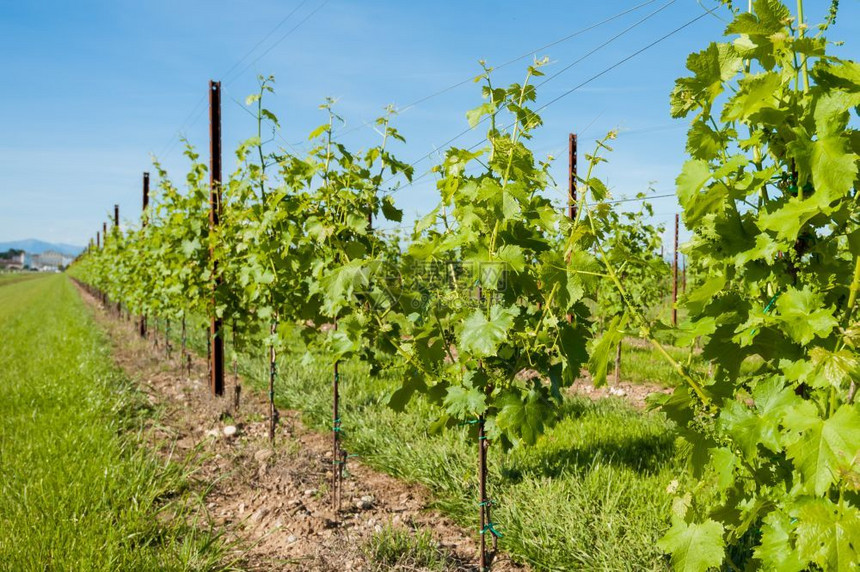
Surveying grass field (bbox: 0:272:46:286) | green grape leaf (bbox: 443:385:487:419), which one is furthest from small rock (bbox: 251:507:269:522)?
grass field (bbox: 0:272:46:286)

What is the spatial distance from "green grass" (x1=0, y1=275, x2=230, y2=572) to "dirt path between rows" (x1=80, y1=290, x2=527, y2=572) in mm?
229

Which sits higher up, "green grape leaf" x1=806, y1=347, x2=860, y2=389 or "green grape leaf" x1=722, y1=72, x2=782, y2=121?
"green grape leaf" x1=722, y1=72, x2=782, y2=121

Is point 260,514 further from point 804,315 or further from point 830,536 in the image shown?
point 804,315

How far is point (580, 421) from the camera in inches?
205

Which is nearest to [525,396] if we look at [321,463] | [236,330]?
[321,463]

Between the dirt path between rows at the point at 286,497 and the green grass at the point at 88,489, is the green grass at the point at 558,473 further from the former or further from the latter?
the green grass at the point at 88,489

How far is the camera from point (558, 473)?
13.2 ft

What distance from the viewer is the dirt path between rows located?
10.5 feet

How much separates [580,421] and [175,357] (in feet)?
24.3

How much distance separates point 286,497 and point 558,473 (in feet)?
6.32

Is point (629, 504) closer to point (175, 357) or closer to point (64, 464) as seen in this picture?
point (64, 464)

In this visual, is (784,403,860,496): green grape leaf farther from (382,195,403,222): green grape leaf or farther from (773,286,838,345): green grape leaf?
(382,195,403,222): green grape leaf

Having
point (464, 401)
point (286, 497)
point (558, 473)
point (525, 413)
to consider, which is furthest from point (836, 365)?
point (286, 497)

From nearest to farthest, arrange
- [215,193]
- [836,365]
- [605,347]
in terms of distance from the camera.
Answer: [836,365], [605,347], [215,193]
